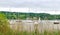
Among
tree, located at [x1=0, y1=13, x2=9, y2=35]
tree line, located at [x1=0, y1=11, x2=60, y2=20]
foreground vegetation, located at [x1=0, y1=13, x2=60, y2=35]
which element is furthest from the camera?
tree line, located at [x1=0, y1=11, x2=60, y2=20]

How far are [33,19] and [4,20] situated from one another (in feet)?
3.01

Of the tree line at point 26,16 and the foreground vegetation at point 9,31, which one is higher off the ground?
the tree line at point 26,16

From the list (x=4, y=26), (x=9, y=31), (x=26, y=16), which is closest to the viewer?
(x=9, y=31)

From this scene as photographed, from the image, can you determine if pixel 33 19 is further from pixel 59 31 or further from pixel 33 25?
pixel 59 31

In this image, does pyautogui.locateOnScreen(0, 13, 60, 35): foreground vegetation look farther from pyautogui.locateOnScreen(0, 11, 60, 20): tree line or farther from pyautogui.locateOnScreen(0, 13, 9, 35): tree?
pyautogui.locateOnScreen(0, 11, 60, 20): tree line

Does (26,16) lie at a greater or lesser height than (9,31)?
greater

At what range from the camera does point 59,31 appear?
7375 mm

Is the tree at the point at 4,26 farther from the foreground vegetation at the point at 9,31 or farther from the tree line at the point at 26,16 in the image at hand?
the tree line at the point at 26,16

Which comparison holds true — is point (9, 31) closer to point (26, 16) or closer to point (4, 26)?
point (4, 26)

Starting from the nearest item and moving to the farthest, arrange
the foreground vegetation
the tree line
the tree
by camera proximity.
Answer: the foreground vegetation < the tree < the tree line

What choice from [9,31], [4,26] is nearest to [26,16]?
[4,26]

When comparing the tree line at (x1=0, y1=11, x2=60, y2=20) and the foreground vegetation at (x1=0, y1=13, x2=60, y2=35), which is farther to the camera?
the tree line at (x1=0, y1=11, x2=60, y2=20)

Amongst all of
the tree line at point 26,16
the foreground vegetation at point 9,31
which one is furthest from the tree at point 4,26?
the tree line at point 26,16

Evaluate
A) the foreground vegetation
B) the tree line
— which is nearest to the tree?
the foreground vegetation
